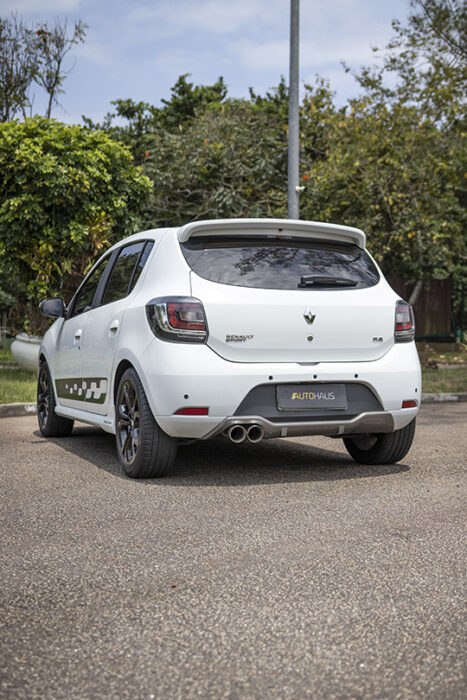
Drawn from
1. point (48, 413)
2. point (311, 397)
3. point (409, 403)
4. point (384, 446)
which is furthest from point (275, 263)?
point (48, 413)

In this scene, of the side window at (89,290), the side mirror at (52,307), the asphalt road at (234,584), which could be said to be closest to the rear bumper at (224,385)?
the asphalt road at (234,584)

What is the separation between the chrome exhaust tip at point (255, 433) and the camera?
5.93 metres

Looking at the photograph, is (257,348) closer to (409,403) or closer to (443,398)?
(409,403)

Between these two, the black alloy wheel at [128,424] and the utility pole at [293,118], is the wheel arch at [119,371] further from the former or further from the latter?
the utility pole at [293,118]

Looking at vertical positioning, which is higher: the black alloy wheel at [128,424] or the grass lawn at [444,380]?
the black alloy wheel at [128,424]

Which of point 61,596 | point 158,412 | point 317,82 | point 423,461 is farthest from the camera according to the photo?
point 317,82

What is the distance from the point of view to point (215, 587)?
3682 millimetres

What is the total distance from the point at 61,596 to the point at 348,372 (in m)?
3.06

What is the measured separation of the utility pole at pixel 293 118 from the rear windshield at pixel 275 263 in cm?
815

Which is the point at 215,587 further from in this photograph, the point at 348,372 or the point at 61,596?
the point at 348,372

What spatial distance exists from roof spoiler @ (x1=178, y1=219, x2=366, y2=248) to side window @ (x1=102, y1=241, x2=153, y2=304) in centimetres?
56

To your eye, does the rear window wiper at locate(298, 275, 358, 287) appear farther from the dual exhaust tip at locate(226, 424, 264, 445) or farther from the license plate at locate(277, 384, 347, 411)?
the dual exhaust tip at locate(226, 424, 264, 445)

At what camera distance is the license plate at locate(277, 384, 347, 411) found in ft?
19.6

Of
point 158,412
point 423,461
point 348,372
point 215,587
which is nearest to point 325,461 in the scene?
point 423,461
